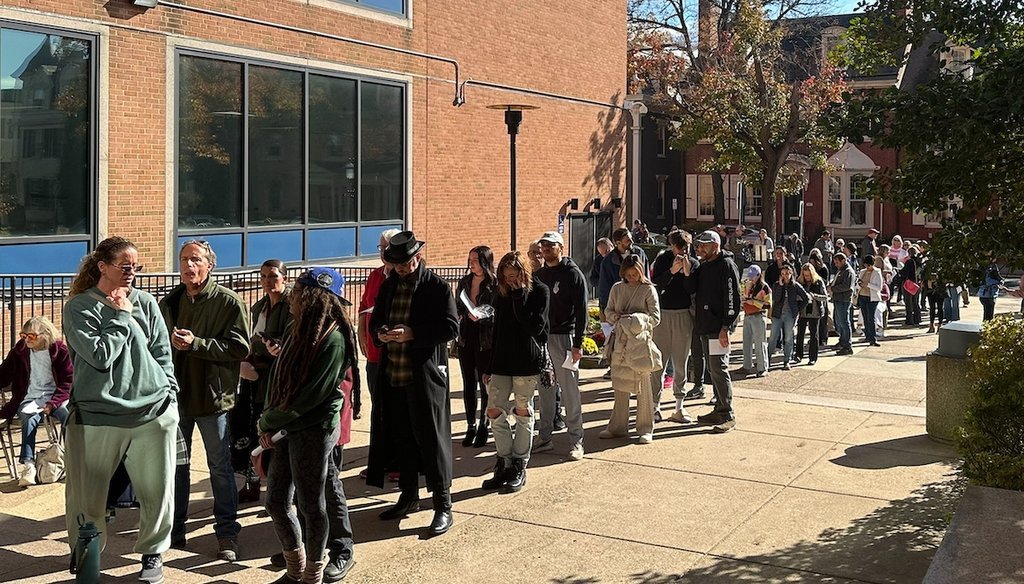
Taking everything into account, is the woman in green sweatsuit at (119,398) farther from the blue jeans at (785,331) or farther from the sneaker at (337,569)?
the blue jeans at (785,331)

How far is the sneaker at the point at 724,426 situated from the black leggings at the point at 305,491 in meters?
5.49

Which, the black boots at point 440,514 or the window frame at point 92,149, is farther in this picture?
the window frame at point 92,149

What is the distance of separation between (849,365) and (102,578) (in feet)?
40.0

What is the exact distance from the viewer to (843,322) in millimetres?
17578

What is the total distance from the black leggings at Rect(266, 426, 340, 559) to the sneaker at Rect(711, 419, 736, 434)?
5491 millimetres

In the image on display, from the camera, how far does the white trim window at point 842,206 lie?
4784 cm

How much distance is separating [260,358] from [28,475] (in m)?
2.70

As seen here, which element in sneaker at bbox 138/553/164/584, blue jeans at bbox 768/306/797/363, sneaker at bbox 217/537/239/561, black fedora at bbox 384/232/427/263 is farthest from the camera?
blue jeans at bbox 768/306/797/363

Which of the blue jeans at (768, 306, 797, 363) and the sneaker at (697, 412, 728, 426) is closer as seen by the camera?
the sneaker at (697, 412, 728, 426)

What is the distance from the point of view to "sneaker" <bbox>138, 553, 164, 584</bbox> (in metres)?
6.04

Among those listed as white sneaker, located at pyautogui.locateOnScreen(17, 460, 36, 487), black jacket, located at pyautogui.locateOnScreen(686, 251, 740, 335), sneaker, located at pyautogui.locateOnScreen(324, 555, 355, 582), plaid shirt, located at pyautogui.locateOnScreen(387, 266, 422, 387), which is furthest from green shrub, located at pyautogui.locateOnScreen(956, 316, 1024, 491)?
white sneaker, located at pyautogui.locateOnScreen(17, 460, 36, 487)

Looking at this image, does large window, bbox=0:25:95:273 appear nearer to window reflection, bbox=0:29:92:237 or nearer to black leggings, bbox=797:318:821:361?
window reflection, bbox=0:29:92:237

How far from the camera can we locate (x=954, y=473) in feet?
29.6

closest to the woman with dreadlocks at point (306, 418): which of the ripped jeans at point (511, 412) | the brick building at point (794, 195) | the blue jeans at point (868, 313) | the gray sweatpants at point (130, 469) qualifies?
the gray sweatpants at point (130, 469)
